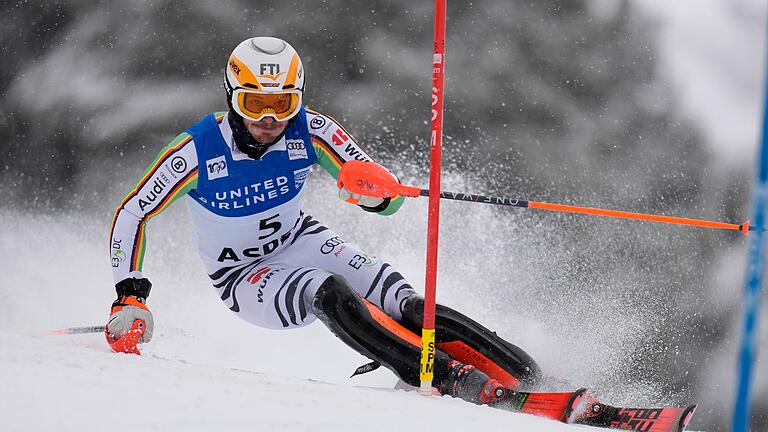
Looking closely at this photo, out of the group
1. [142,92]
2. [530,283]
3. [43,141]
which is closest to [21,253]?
[43,141]

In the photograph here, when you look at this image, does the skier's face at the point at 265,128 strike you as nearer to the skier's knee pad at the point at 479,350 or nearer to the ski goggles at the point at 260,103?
the ski goggles at the point at 260,103

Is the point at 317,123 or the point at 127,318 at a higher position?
the point at 317,123

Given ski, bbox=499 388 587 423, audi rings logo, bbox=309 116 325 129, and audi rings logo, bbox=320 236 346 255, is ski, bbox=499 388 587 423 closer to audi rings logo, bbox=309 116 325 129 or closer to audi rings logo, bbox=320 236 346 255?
audi rings logo, bbox=320 236 346 255

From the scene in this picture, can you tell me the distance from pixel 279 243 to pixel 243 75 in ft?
2.47

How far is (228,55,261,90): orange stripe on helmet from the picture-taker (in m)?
2.86

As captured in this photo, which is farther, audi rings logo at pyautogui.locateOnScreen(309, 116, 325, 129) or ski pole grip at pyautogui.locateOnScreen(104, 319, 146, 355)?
audi rings logo at pyautogui.locateOnScreen(309, 116, 325, 129)

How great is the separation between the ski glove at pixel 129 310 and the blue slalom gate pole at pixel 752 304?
1.85m

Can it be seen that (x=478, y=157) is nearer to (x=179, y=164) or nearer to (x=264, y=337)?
(x=264, y=337)

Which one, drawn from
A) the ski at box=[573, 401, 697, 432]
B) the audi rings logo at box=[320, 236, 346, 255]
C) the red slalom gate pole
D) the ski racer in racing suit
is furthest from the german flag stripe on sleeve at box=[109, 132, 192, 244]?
the ski at box=[573, 401, 697, 432]

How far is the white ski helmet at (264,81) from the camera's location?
2865 millimetres

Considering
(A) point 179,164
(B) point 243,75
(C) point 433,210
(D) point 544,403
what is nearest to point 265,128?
(B) point 243,75

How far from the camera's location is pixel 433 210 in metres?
2.58

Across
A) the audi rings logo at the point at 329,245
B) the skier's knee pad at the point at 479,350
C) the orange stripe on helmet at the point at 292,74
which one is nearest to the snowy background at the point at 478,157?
the audi rings logo at the point at 329,245

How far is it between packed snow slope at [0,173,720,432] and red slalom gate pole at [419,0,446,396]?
0.36ft
